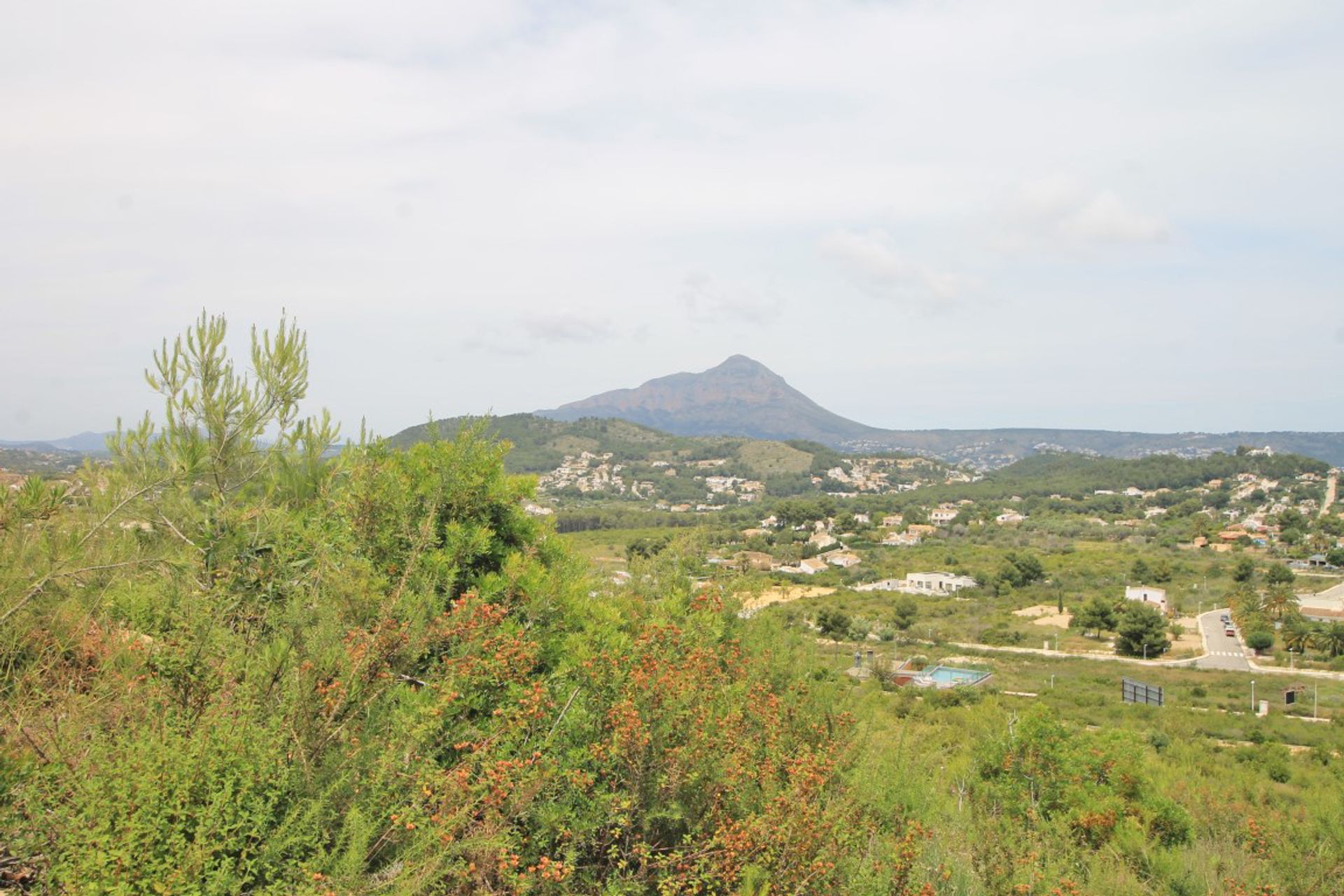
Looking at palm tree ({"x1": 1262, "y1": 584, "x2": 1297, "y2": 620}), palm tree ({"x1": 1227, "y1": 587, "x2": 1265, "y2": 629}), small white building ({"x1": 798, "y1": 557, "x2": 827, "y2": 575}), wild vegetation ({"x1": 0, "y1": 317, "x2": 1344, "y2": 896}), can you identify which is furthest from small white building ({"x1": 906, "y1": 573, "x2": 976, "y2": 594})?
wild vegetation ({"x1": 0, "y1": 317, "x2": 1344, "y2": 896})

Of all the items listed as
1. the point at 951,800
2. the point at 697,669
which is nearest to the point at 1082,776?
the point at 951,800

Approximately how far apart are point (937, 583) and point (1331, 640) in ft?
66.4

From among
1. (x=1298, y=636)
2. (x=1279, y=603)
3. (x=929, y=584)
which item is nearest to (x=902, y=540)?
(x=929, y=584)

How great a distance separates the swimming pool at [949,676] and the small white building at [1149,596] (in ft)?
60.0

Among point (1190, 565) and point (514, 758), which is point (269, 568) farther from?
point (1190, 565)

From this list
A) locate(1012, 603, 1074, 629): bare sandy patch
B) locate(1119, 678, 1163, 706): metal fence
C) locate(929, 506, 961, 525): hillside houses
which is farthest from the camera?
locate(929, 506, 961, 525): hillside houses

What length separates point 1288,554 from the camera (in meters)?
61.9

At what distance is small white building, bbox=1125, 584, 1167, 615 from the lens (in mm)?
43938

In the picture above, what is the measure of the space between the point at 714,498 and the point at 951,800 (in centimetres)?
10673

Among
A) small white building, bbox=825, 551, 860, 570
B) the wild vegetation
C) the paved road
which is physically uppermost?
the wild vegetation

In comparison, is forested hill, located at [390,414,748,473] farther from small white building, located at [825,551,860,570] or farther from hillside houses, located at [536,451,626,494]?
small white building, located at [825,551,860,570]

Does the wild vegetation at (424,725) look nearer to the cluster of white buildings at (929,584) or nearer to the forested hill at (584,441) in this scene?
the cluster of white buildings at (929,584)

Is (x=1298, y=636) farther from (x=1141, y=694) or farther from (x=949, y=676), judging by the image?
(x=949, y=676)

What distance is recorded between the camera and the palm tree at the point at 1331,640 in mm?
35375
